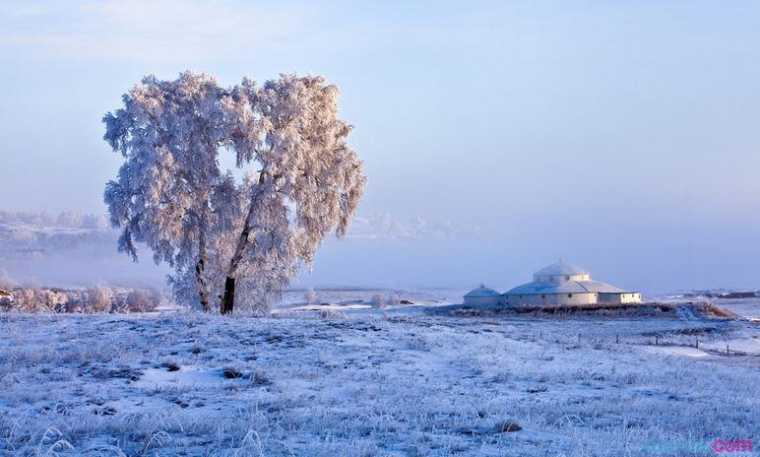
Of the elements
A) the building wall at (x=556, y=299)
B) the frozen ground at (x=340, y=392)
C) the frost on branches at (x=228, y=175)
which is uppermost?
the frost on branches at (x=228, y=175)

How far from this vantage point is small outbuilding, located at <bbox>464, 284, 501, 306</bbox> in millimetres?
106662

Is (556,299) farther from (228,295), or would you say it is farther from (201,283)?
(201,283)

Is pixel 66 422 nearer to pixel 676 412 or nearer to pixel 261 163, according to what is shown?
pixel 676 412

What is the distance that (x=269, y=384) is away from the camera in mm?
16859

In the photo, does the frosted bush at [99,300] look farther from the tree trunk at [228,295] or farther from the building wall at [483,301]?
the tree trunk at [228,295]

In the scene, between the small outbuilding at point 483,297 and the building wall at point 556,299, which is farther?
the small outbuilding at point 483,297

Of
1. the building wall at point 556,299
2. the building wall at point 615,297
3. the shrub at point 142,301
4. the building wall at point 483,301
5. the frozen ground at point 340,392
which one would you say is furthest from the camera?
the building wall at point 483,301

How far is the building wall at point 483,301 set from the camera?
106m

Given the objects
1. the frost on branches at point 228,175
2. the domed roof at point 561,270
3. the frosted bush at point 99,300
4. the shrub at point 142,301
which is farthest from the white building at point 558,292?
the frost on branches at point 228,175

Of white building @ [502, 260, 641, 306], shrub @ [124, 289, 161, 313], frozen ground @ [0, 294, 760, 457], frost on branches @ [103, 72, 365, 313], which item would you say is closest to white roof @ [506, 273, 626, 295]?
white building @ [502, 260, 641, 306]

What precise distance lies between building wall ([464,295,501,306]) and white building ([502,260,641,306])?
1.00 m

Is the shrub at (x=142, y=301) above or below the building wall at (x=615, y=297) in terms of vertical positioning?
below

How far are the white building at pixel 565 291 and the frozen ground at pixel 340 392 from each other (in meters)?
74.3

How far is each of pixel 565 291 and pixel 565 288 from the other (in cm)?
118
